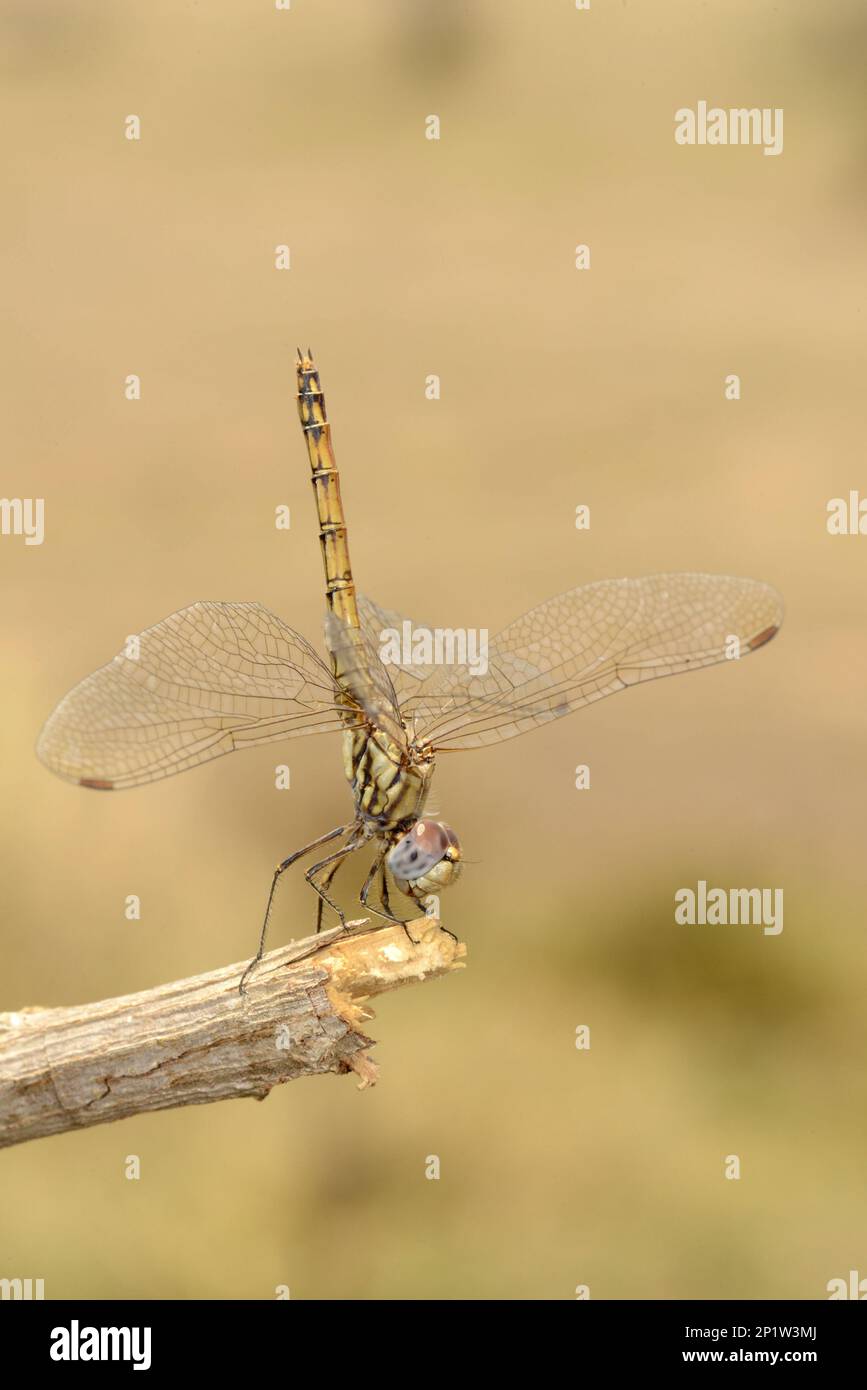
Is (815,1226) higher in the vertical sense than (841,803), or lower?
lower

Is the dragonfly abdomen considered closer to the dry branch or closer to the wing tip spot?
the dry branch

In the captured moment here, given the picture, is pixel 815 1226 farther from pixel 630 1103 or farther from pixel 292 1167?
pixel 292 1167

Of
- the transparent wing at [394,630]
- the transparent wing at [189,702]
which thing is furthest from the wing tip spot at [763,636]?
the transparent wing at [189,702]

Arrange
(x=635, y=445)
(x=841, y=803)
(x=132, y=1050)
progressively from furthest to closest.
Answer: (x=635, y=445) < (x=841, y=803) < (x=132, y=1050)

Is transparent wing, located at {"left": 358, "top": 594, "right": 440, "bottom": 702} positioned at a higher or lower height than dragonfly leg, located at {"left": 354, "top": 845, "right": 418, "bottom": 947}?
higher

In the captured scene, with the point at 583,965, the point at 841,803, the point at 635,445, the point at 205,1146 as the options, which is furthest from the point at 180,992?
the point at 635,445

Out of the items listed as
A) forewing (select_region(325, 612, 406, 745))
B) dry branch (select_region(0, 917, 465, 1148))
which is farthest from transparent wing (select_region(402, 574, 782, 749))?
dry branch (select_region(0, 917, 465, 1148))

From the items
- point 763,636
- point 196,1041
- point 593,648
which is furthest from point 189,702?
point 763,636
